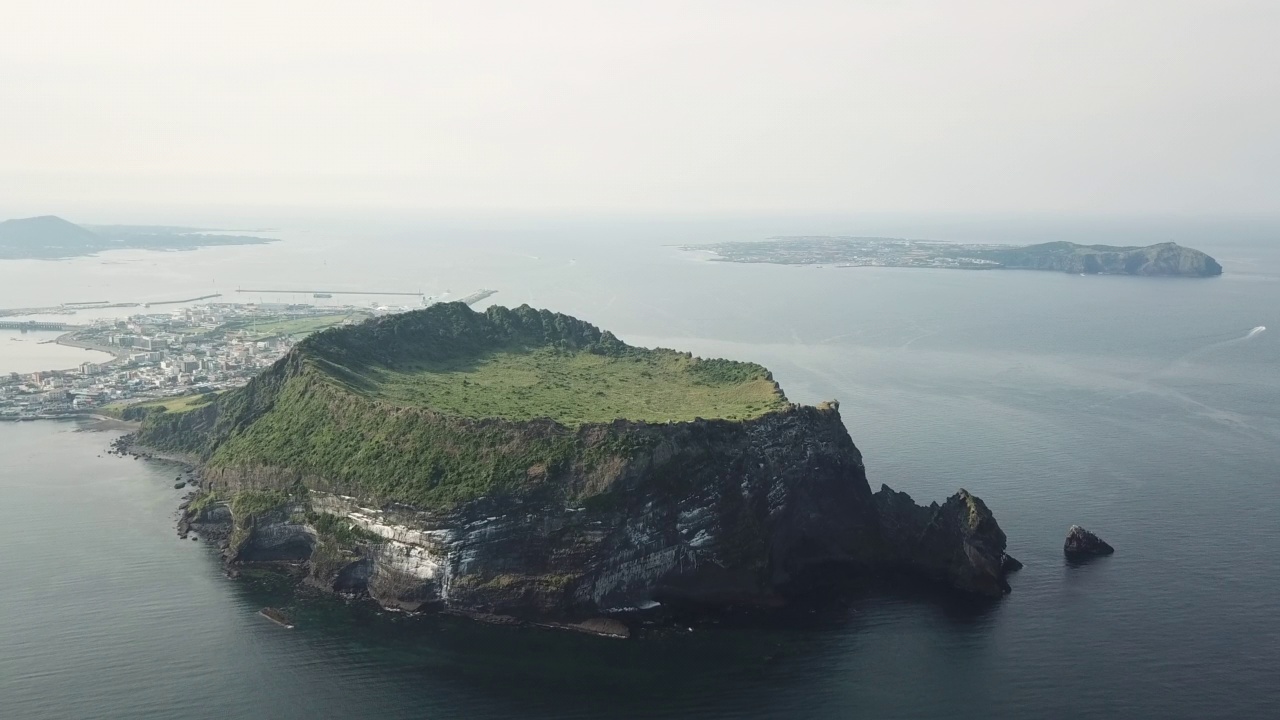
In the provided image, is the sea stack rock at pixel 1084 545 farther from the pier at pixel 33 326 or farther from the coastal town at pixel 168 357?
the pier at pixel 33 326

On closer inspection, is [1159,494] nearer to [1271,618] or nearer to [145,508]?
[1271,618]

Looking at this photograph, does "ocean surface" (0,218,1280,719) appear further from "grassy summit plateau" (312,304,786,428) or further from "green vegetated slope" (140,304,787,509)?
"grassy summit plateau" (312,304,786,428)

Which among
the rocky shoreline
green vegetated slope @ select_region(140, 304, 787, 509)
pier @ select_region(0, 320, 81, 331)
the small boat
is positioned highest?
green vegetated slope @ select_region(140, 304, 787, 509)

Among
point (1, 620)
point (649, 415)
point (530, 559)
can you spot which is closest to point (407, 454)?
point (530, 559)

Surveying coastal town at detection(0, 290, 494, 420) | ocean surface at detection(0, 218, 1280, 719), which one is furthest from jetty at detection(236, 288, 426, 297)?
ocean surface at detection(0, 218, 1280, 719)

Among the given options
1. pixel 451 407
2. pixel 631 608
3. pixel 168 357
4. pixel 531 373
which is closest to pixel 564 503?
pixel 631 608

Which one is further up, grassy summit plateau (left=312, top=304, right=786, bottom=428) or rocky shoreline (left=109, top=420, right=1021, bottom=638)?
grassy summit plateau (left=312, top=304, right=786, bottom=428)

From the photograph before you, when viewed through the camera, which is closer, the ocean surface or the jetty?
the ocean surface
